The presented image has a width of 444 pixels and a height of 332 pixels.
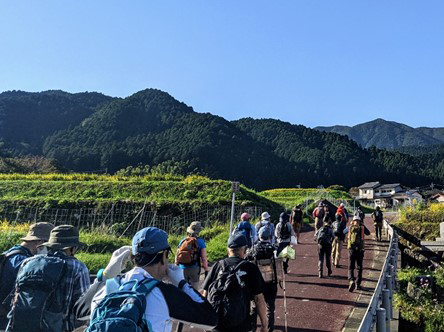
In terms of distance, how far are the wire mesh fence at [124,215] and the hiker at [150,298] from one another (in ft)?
56.7

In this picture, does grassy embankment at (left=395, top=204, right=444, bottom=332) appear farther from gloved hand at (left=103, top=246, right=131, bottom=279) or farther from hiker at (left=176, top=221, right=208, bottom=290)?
gloved hand at (left=103, top=246, right=131, bottom=279)

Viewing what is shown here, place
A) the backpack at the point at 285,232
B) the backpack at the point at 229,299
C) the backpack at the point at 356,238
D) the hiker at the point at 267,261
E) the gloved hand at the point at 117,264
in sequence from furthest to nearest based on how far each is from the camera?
the backpack at the point at 285,232 < the backpack at the point at 356,238 < the hiker at the point at 267,261 < the backpack at the point at 229,299 < the gloved hand at the point at 117,264

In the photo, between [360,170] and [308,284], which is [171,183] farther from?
[360,170]

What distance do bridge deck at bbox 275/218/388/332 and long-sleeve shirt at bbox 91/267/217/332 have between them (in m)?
4.73

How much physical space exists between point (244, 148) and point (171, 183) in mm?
67518

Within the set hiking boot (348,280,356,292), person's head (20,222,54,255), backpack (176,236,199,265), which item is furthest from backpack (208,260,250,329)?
hiking boot (348,280,356,292)

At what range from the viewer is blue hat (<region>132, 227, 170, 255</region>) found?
9.29 feet

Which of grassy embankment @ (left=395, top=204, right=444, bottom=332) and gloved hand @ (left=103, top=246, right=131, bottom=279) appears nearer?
gloved hand @ (left=103, top=246, right=131, bottom=279)

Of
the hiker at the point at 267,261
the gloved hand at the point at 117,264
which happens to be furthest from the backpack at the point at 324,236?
the gloved hand at the point at 117,264

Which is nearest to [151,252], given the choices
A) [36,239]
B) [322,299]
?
[36,239]

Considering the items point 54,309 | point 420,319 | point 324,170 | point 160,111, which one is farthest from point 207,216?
point 160,111

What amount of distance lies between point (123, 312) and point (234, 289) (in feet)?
6.26

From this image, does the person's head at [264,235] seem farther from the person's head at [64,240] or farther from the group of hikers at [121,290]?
the person's head at [64,240]

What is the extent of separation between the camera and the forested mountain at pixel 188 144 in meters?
83.4
